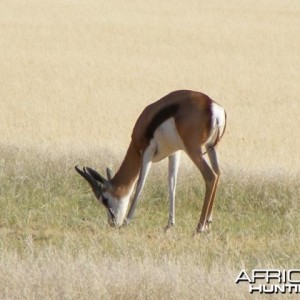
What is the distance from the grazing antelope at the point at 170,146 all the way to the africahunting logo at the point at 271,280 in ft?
8.50

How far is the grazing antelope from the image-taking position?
10391mm

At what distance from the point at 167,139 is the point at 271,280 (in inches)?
144

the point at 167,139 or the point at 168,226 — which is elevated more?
the point at 167,139

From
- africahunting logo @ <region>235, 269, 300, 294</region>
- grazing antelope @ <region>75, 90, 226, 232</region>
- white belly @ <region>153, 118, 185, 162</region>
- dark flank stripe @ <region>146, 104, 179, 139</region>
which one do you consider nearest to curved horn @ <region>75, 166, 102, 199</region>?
grazing antelope @ <region>75, 90, 226, 232</region>

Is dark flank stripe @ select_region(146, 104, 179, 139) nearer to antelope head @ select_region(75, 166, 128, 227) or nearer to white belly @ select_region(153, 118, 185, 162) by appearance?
white belly @ select_region(153, 118, 185, 162)

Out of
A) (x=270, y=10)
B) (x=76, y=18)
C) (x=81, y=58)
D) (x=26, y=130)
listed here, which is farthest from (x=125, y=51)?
(x=270, y=10)

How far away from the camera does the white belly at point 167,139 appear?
10500 mm

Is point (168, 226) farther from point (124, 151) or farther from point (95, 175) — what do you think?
point (124, 151)

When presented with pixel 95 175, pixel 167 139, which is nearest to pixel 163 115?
pixel 167 139

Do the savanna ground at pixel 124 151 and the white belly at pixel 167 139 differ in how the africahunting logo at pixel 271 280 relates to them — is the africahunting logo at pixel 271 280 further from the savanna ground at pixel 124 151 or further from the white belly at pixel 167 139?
the white belly at pixel 167 139

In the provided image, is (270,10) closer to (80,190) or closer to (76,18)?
(76,18)

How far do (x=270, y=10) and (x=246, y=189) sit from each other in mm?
38305

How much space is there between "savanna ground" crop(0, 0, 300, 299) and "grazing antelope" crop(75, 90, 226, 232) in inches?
10.4

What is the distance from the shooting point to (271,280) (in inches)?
281
